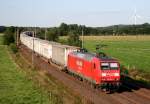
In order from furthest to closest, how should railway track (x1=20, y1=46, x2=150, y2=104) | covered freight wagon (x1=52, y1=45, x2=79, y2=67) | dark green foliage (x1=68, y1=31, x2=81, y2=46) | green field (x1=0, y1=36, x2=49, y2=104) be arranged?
dark green foliage (x1=68, y1=31, x2=81, y2=46)
covered freight wagon (x1=52, y1=45, x2=79, y2=67)
green field (x1=0, y1=36, x2=49, y2=104)
railway track (x1=20, y1=46, x2=150, y2=104)

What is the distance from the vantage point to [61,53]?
50594 mm

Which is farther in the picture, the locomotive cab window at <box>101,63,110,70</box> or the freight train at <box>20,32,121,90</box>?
the locomotive cab window at <box>101,63,110,70</box>

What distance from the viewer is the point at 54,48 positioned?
186 ft

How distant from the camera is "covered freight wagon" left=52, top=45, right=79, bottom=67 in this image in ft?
155

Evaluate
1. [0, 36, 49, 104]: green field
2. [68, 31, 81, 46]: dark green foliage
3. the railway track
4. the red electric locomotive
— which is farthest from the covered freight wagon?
[68, 31, 81, 46]: dark green foliage

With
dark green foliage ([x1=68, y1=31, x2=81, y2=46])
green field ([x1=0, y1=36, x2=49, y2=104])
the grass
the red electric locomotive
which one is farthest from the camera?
dark green foliage ([x1=68, y1=31, x2=81, y2=46])

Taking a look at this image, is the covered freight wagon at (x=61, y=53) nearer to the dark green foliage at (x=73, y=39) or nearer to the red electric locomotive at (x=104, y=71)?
the red electric locomotive at (x=104, y=71)

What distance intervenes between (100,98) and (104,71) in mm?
2910

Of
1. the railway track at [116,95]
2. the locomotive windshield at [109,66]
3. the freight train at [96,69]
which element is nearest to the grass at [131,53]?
the freight train at [96,69]

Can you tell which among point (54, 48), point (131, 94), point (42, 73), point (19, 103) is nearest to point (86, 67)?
point (131, 94)

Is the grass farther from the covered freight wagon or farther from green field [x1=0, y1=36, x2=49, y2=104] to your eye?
green field [x1=0, y1=36, x2=49, y2=104]

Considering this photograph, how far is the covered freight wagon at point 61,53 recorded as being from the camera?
47284mm

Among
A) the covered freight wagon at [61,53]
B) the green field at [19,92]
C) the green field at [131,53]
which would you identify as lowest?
the green field at [131,53]

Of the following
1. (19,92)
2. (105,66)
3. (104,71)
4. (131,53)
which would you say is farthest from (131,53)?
(104,71)
